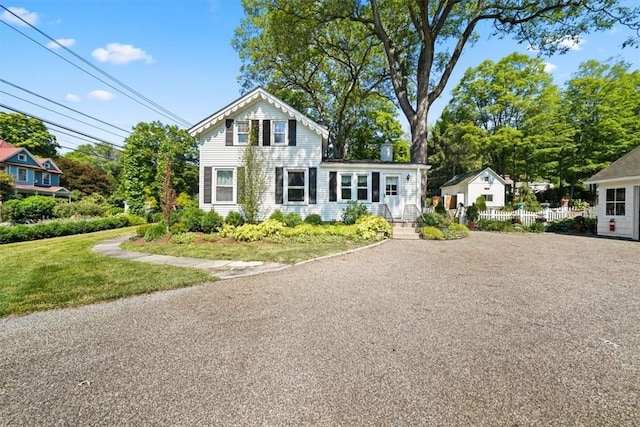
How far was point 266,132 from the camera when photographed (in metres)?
14.1

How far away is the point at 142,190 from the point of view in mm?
28688

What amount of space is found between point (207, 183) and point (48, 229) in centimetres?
897

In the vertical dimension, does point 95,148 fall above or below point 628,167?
above

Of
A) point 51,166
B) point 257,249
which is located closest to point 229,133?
point 257,249

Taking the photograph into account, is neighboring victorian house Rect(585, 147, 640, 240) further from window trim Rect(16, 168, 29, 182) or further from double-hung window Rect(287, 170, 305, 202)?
window trim Rect(16, 168, 29, 182)

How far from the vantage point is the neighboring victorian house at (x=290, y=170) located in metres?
13.8

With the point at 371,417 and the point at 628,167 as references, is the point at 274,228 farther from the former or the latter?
the point at 628,167

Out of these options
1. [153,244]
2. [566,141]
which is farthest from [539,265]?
[566,141]

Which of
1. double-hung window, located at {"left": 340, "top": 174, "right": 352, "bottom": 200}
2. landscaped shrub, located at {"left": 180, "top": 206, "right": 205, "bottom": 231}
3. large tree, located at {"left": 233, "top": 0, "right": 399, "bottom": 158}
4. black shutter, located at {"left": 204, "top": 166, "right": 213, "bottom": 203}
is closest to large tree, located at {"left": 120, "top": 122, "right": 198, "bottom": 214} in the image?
large tree, located at {"left": 233, "top": 0, "right": 399, "bottom": 158}

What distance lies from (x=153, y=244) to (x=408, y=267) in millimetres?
8679

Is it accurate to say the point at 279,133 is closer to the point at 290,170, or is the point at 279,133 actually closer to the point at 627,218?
the point at 290,170

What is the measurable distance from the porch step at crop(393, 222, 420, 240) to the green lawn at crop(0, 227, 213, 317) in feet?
27.6

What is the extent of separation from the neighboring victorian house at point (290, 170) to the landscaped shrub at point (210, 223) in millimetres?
1893

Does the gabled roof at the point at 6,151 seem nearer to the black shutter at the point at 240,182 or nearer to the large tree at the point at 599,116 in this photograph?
the black shutter at the point at 240,182
